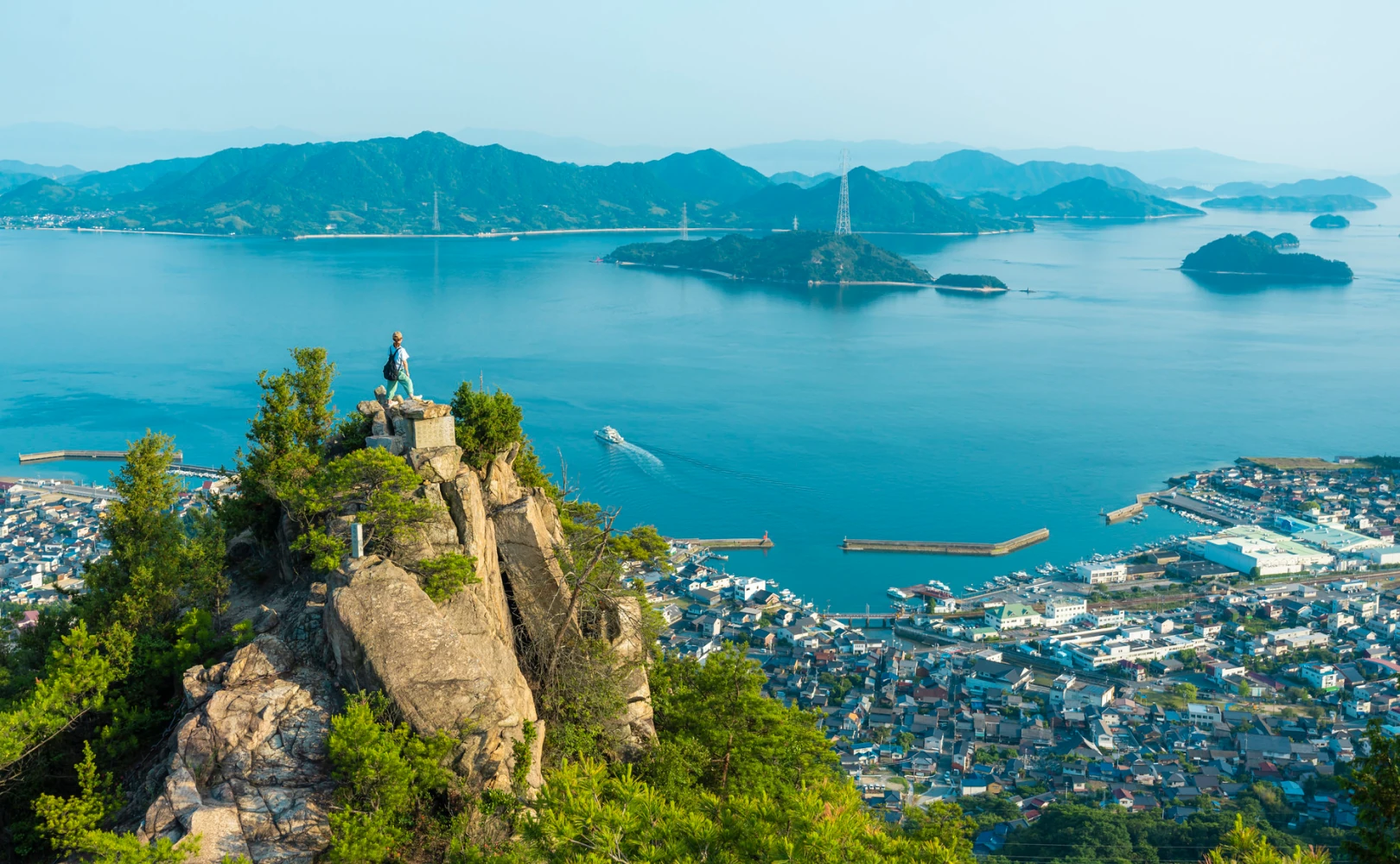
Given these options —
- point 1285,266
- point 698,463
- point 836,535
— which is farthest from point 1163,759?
point 1285,266

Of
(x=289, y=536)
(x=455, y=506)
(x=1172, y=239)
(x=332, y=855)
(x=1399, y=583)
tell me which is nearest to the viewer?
(x=332, y=855)

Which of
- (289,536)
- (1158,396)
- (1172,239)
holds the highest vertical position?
(1172,239)

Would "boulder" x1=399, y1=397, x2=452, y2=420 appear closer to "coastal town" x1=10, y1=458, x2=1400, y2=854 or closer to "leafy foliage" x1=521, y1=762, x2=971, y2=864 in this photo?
"leafy foliage" x1=521, y1=762, x2=971, y2=864

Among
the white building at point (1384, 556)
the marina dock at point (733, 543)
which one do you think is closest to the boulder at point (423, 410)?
the marina dock at point (733, 543)

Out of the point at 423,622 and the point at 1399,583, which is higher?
the point at 423,622

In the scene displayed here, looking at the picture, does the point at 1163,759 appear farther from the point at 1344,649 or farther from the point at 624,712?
the point at 624,712

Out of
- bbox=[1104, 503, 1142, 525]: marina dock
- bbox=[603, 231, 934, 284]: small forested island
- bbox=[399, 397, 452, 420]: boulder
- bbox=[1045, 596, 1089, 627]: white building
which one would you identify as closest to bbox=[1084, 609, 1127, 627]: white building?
bbox=[1045, 596, 1089, 627]: white building

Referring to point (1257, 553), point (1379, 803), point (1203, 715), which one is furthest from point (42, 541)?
point (1257, 553)
